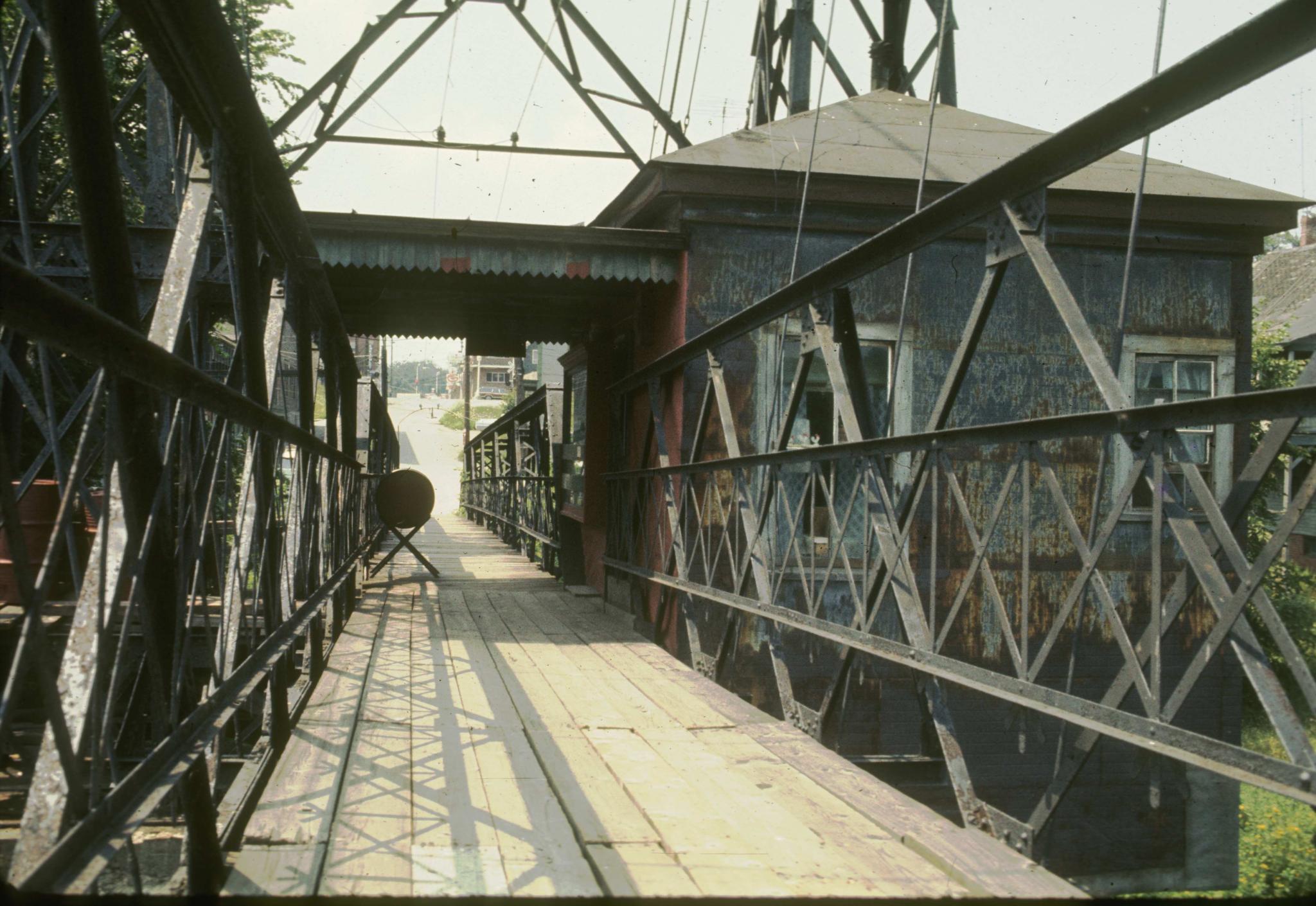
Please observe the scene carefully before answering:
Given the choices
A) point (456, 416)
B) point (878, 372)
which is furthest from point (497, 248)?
point (456, 416)

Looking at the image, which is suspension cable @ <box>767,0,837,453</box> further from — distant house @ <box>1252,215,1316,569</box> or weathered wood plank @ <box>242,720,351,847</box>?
distant house @ <box>1252,215,1316,569</box>

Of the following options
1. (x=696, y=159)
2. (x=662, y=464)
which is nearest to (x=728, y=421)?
(x=662, y=464)

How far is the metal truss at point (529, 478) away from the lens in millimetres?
13863

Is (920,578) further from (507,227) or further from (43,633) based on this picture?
(43,633)

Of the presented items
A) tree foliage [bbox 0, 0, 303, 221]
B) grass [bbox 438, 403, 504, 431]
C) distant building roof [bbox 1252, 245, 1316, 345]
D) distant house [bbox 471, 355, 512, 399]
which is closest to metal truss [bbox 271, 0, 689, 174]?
tree foliage [bbox 0, 0, 303, 221]

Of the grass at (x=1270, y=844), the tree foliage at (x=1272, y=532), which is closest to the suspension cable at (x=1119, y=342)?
the tree foliage at (x=1272, y=532)

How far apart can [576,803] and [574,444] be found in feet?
29.9

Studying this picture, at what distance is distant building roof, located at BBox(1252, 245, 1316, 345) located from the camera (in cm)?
2356

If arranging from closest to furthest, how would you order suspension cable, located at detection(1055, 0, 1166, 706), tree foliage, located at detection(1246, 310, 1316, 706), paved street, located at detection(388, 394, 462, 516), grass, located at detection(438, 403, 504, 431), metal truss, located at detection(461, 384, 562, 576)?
suspension cable, located at detection(1055, 0, 1166, 706) < tree foliage, located at detection(1246, 310, 1316, 706) < metal truss, located at detection(461, 384, 562, 576) < paved street, located at detection(388, 394, 462, 516) < grass, located at detection(438, 403, 504, 431)

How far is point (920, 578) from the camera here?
368 inches

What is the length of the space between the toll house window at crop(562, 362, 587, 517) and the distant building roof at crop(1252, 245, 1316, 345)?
13291 millimetres

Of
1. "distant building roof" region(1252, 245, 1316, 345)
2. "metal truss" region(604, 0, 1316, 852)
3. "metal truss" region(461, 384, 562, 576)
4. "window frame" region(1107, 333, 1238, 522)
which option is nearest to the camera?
"metal truss" region(604, 0, 1316, 852)

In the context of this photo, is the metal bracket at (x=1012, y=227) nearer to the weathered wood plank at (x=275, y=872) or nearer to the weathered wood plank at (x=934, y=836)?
the weathered wood plank at (x=934, y=836)

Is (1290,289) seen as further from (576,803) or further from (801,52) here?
(576,803)
